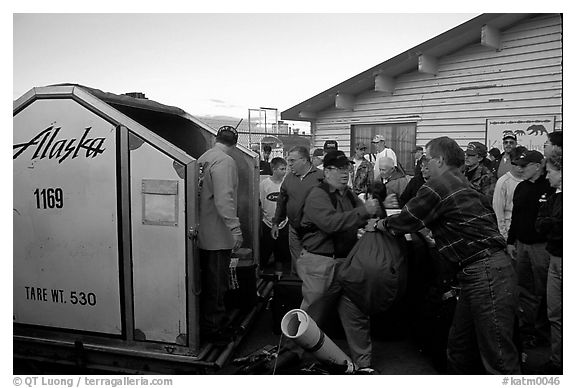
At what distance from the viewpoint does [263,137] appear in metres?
13.2

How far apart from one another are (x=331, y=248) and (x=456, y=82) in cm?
564

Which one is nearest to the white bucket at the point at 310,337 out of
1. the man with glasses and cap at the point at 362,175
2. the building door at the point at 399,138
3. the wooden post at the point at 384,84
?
the man with glasses and cap at the point at 362,175

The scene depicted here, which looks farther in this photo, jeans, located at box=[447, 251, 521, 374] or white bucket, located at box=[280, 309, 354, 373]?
white bucket, located at box=[280, 309, 354, 373]

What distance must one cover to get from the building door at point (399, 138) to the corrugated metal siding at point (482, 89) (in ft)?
0.46

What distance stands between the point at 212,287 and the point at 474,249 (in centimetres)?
224

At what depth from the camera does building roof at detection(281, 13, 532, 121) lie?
7.70 meters

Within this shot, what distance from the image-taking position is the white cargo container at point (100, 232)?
379 cm

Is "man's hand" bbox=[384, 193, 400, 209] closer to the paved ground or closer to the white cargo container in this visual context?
the paved ground

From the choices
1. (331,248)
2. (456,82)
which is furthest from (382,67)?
(331,248)

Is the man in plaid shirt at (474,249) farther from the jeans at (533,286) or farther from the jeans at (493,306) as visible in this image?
the jeans at (533,286)

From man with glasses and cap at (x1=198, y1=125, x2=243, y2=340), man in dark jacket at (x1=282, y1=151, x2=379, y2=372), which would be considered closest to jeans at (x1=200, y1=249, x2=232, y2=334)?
man with glasses and cap at (x1=198, y1=125, x2=243, y2=340)

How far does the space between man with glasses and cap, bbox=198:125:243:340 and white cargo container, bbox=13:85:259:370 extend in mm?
356

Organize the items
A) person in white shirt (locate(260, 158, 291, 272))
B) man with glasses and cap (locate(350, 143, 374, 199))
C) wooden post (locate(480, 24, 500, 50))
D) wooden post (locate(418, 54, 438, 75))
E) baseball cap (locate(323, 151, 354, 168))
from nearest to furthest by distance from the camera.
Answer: baseball cap (locate(323, 151, 354, 168)) < person in white shirt (locate(260, 158, 291, 272)) < man with glasses and cap (locate(350, 143, 374, 199)) < wooden post (locate(480, 24, 500, 50)) < wooden post (locate(418, 54, 438, 75))

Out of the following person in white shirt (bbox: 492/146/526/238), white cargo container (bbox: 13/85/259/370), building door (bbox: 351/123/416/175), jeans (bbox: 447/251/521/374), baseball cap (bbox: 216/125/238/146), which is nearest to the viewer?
jeans (bbox: 447/251/521/374)
